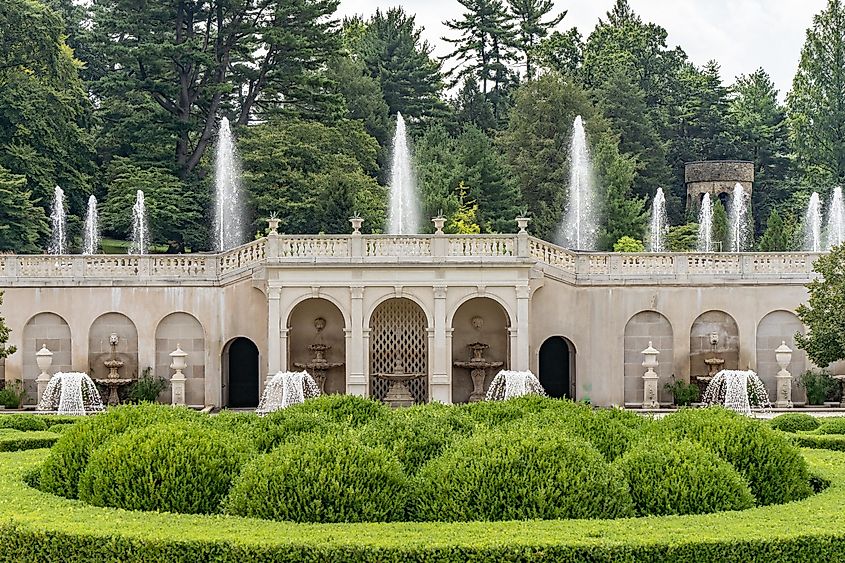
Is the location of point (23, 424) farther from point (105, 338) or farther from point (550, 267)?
point (550, 267)

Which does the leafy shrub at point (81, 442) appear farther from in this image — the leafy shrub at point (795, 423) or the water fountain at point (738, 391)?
the water fountain at point (738, 391)

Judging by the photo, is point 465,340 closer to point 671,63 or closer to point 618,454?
point 618,454

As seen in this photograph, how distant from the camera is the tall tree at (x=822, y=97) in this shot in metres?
64.6

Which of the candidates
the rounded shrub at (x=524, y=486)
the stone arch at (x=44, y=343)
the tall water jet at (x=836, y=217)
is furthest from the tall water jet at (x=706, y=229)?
the rounded shrub at (x=524, y=486)

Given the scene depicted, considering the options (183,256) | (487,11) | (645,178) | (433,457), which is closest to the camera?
(433,457)

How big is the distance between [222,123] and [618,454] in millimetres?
38055

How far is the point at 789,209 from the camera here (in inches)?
2589

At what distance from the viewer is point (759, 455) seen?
49.0 feet

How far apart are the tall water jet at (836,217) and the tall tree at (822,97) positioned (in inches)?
161

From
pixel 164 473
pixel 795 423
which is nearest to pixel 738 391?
pixel 795 423

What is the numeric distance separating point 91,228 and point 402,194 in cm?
1249

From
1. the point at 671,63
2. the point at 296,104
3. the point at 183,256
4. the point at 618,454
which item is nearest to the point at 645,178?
the point at 671,63

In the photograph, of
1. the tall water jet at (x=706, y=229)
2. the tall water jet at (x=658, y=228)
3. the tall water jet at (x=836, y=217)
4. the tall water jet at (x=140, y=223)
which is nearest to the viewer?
the tall water jet at (x=140, y=223)

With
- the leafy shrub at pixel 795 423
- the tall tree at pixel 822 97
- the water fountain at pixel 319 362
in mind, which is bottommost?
the leafy shrub at pixel 795 423
